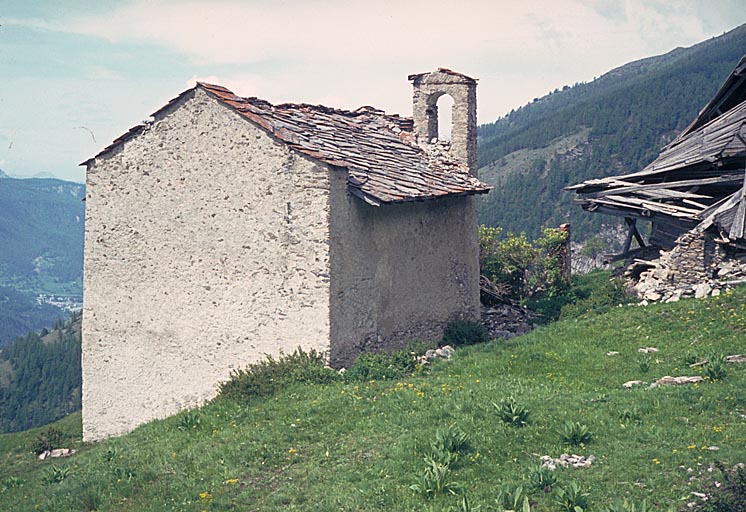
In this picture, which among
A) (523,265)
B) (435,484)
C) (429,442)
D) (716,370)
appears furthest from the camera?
(523,265)

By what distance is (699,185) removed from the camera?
19.9m

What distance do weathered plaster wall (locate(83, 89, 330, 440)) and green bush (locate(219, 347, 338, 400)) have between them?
0.26 metres

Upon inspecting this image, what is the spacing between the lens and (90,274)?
16.8 m

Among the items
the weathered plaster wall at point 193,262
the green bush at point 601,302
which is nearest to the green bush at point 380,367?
the weathered plaster wall at point 193,262

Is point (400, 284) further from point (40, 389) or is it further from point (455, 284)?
point (40, 389)

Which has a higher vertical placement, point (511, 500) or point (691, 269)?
point (691, 269)

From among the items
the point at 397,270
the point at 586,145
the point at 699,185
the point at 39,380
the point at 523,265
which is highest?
the point at 586,145

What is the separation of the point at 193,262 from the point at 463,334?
6.10 m

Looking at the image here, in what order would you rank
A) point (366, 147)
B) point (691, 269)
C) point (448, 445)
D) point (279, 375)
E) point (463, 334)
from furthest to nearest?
1. point (691, 269)
2. point (463, 334)
3. point (366, 147)
4. point (279, 375)
5. point (448, 445)

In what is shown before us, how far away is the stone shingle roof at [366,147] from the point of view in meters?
14.4

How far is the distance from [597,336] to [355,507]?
8390 millimetres

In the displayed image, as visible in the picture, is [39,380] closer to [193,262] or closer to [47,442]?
[47,442]

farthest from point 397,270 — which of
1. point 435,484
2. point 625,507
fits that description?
point 625,507

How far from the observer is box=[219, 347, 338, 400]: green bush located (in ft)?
42.1
